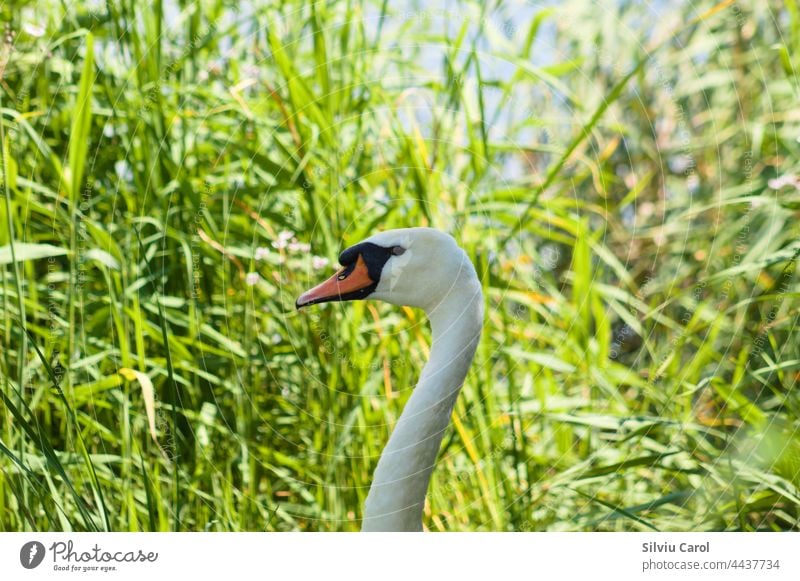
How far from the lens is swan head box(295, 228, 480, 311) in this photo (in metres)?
1.40

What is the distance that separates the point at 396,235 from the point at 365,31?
31.1 inches

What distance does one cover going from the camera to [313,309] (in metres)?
1.90

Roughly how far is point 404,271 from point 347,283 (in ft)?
0.29

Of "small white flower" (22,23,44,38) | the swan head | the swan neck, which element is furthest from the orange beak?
"small white flower" (22,23,44,38)

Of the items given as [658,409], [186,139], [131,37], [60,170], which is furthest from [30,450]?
[658,409]

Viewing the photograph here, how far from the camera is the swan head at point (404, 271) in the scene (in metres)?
1.40

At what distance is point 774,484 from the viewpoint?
67.6 inches

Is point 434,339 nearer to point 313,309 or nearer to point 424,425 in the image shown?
point 424,425

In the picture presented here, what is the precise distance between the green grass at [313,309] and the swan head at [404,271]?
1.27 ft

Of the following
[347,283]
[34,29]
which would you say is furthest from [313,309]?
[34,29]

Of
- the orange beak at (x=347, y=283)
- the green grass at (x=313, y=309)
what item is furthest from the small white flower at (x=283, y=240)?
the orange beak at (x=347, y=283)

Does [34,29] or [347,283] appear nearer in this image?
[347,283]

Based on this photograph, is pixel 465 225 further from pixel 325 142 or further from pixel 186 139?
pixel 186 139
